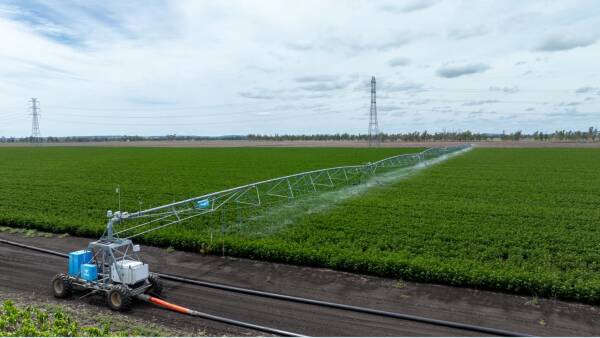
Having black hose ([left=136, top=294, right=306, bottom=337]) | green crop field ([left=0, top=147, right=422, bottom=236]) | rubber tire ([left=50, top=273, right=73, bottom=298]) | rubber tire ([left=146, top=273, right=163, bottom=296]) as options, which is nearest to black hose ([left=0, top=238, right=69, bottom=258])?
green crop field ([left=0, top=147, right=422, bottom=236])

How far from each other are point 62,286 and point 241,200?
13584 millimetres

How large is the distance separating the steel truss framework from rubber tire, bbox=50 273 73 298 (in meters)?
1.36

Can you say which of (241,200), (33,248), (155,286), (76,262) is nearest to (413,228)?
(155,286)

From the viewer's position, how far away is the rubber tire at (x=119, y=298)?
8.77 metres

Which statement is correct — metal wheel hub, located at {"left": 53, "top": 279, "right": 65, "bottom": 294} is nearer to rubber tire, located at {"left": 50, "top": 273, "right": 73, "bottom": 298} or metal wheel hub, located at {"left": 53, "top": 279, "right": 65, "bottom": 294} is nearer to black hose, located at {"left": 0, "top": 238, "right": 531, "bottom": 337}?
rubber tire, located at {"left": 50, "top": 273, "right": 73, "bottom": 298}

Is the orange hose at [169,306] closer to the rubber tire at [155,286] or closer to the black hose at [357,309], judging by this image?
the rubber tire at [155,286]

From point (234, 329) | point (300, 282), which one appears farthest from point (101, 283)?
point (300, 282)

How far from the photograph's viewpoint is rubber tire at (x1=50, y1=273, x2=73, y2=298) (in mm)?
9484

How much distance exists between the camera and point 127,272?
920 centimetres

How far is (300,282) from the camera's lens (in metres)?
10.6

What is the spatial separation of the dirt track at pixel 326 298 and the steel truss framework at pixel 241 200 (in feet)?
6.35

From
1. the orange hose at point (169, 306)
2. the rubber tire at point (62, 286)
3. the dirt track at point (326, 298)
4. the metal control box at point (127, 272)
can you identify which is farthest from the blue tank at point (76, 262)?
the orange hose at point (169, 306)

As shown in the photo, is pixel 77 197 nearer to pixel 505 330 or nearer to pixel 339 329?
pixel 339 329

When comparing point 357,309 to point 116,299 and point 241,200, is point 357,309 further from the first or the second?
point 241,200
